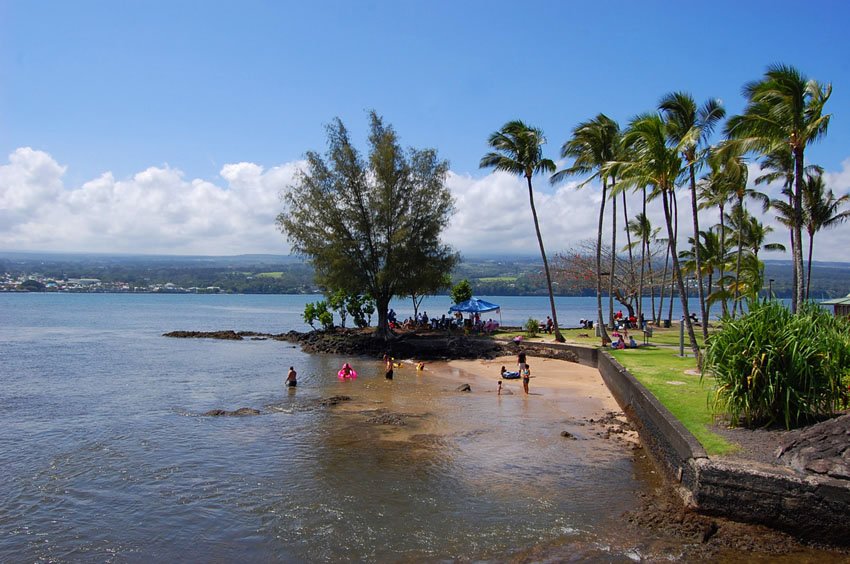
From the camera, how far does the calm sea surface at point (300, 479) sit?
9102 millimetres

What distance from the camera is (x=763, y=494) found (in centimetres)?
854

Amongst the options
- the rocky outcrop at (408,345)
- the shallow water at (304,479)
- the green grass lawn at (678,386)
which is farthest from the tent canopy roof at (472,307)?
the shallow water at (304,479)

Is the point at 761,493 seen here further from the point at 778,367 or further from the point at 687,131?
the point at 687,131

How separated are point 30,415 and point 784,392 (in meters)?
20.0

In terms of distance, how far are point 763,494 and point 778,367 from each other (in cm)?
274

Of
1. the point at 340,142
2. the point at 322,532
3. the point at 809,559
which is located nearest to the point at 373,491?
the point at 322,532

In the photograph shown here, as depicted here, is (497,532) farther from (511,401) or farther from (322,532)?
(511,401)

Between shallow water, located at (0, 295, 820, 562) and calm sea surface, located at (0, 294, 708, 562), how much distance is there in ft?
0.13

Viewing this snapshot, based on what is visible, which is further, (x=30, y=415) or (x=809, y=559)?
(x=30, y=415)

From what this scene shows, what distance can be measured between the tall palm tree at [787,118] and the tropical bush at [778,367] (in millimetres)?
6154

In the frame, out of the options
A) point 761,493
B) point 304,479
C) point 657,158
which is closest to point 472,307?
point 657,158

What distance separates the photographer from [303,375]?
27.7 m

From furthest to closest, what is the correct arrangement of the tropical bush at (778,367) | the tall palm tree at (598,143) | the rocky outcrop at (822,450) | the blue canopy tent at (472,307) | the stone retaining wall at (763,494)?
the blue canopy tent at (472,307)
the tall palm tree at (598,143)
the tropical bush at (778,367)
the rocky outcrop at (822,450)
the stone retaining wall at (763,494)

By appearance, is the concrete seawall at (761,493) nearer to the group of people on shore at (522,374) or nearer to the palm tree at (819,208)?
the group of people on shore at (522,374)
